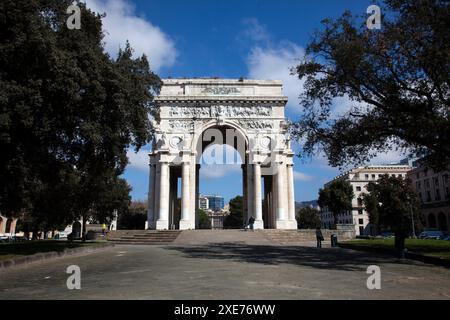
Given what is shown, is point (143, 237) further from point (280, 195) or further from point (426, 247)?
point (426, 247)

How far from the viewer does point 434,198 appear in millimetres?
70500

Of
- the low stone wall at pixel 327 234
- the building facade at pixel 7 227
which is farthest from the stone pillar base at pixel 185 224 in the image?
the building facade at pixel 7 227

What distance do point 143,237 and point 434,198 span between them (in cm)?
5831

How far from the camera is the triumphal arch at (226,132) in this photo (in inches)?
1650

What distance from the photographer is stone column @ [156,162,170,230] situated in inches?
1590

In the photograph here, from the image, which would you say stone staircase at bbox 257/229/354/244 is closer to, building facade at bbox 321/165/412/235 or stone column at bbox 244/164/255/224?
stone column at bbox 244/164/255/224

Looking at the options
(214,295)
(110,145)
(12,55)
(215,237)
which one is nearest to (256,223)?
(215,237)

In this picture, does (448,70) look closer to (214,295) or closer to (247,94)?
(214,295)

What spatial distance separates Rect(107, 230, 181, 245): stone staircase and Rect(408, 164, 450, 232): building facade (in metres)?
49.6

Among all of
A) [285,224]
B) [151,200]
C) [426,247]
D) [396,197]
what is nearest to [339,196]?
[396,197]

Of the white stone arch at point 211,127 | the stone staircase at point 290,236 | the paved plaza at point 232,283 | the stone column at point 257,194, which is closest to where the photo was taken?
the paved plaza at point 232,283

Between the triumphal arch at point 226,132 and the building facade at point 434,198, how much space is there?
36.0m

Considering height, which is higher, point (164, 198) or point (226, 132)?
point (226, 132)

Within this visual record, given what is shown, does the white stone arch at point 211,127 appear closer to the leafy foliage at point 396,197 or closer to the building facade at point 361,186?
the leafy foliage at point 396,197
